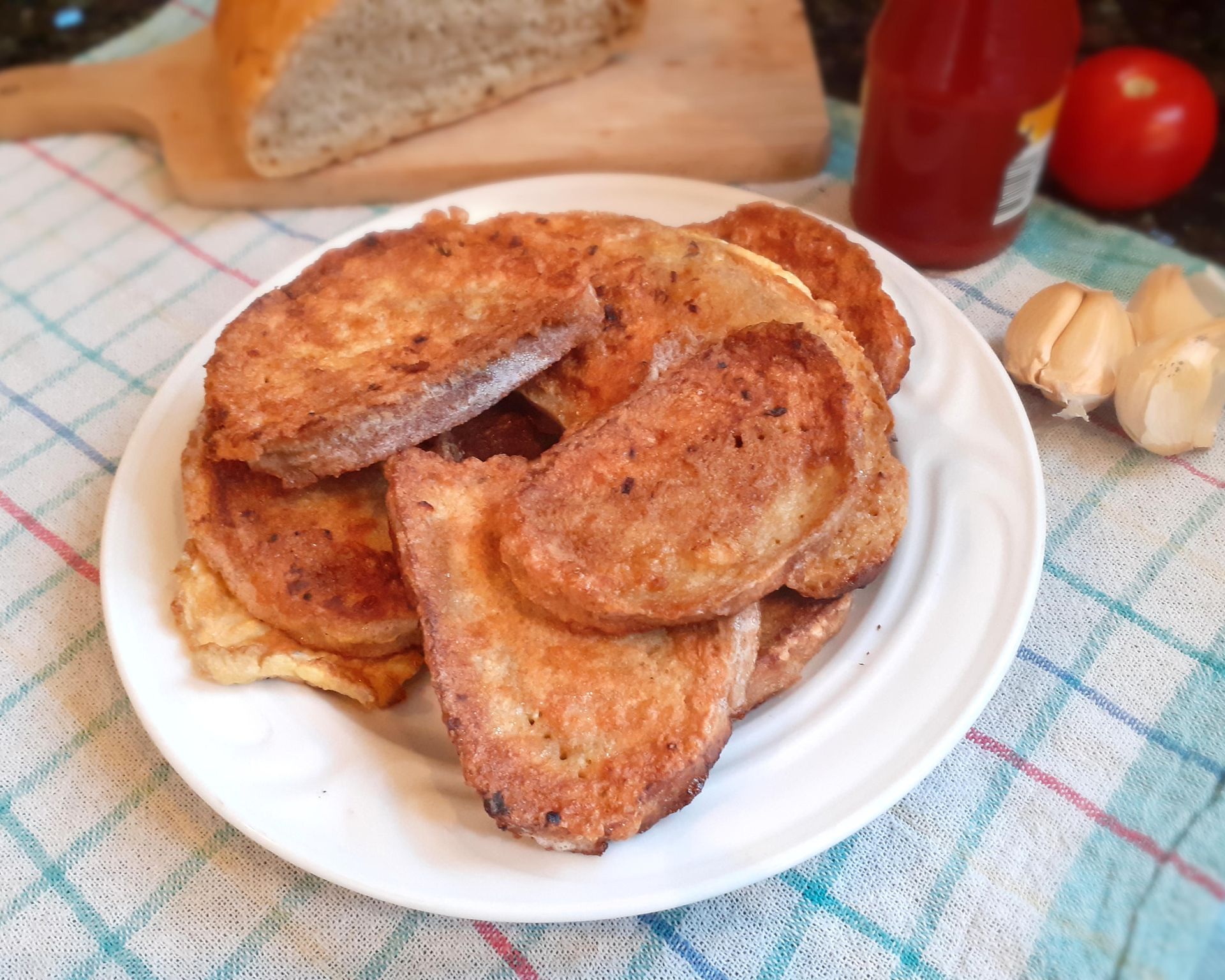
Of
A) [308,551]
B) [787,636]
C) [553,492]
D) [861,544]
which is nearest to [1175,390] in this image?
[861,544]

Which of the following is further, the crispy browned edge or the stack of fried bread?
the crispy browned edge

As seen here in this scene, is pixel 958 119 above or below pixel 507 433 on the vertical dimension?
above

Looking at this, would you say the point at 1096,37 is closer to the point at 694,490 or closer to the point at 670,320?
the point at 670,320

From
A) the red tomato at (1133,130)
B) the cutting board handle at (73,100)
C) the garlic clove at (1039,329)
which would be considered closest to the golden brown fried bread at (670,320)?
the garlic clove at (1039,329)

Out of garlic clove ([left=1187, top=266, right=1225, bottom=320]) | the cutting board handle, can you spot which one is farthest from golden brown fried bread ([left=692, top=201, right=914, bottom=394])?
the cutting board handle

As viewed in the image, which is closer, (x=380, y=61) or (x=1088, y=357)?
(x=1088, y=357)

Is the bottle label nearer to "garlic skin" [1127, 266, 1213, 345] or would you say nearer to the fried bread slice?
"garlic skin" [1127, 266, 1213, 345]

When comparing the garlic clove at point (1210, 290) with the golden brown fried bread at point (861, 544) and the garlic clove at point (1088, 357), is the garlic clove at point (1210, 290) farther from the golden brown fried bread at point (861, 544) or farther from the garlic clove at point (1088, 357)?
the golden brown fried bread at point (861, 544)
